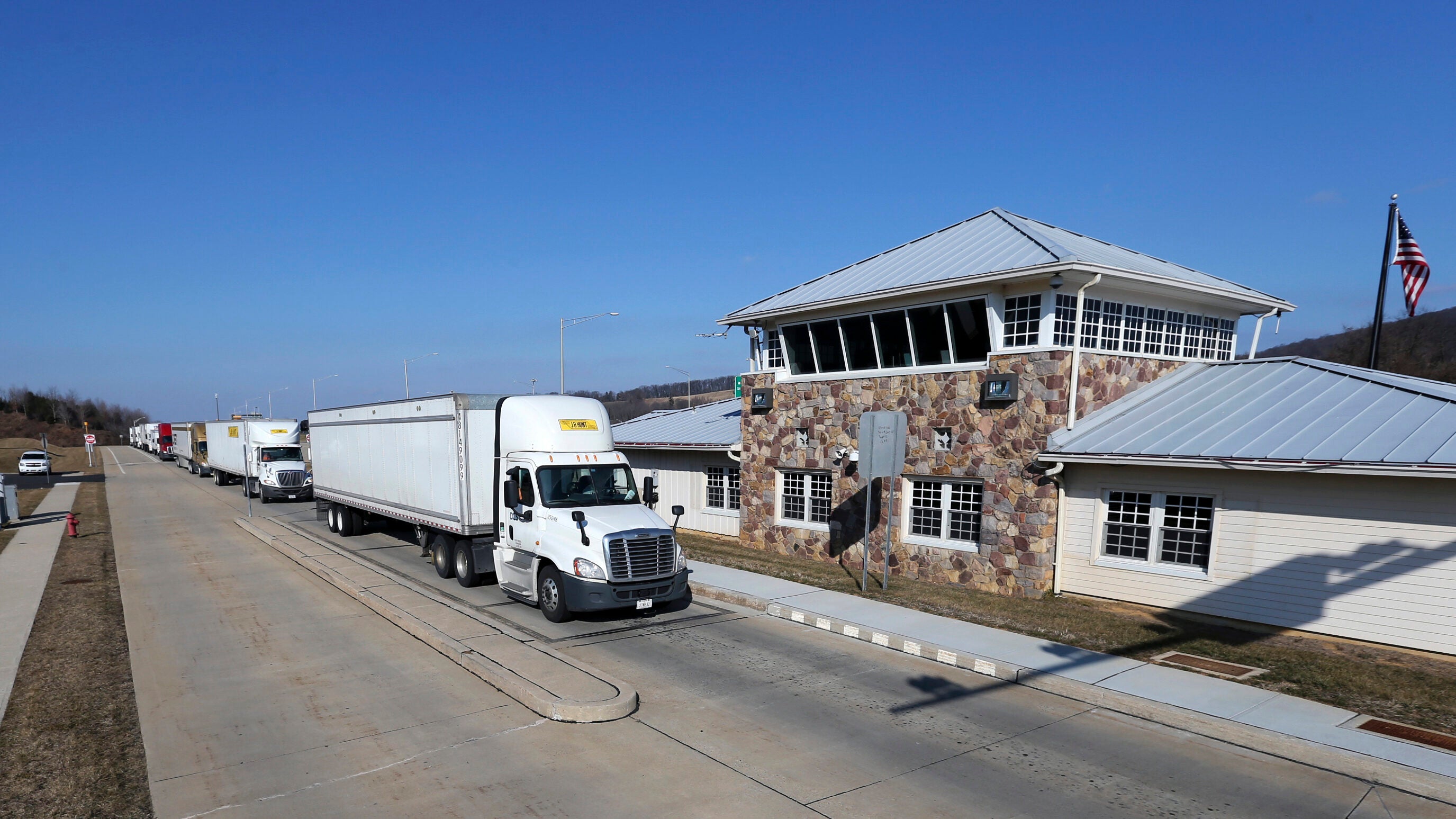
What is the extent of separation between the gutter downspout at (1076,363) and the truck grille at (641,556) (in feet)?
24.8

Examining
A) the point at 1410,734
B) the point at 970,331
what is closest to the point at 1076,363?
the point at 970,331

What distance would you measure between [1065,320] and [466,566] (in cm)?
1253

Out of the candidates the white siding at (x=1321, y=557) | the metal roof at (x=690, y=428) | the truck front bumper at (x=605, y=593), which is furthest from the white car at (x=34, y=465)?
the white siding at (x=1321, y=557)

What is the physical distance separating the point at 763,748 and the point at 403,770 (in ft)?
11.2

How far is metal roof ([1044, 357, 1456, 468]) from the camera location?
37.7 ft

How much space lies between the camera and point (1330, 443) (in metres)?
11.9

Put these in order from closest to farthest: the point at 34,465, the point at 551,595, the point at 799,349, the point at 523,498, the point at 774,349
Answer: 1. the point at 551,595
2. the point at 523,498
3. the point at 799,349
4. the point at 774,349
5. the point at 34,465

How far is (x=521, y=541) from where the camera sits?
1352cm

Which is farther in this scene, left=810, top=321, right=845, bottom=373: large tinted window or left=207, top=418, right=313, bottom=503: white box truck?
left=207, top=418, right=313, bottom=503: white box truck

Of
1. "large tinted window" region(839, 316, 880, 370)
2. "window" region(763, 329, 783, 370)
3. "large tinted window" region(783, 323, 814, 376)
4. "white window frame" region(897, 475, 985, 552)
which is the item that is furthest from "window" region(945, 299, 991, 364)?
"window" region(763, 329, 783, 370)

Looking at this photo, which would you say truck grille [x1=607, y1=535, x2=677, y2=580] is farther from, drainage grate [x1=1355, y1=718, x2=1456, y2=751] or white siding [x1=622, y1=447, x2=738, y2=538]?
white siding [x1=622, y1=447, x2=738, y2=538]

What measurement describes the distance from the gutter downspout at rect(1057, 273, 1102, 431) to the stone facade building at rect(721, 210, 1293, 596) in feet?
0.18

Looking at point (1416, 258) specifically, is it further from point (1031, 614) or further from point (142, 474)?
point (142, 474)

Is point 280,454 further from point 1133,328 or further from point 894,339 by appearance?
point 1133,328
